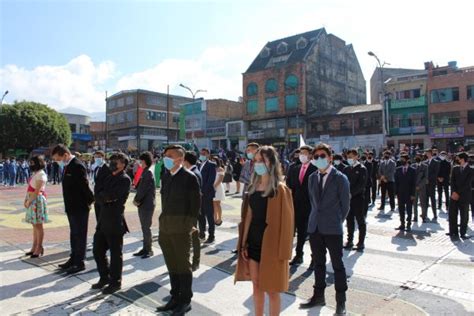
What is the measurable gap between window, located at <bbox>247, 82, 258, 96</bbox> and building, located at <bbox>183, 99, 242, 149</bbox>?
3789 millimetres

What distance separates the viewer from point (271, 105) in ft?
165

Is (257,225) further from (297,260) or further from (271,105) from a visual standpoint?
(271,105)

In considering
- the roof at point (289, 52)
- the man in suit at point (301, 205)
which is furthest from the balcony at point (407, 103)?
the man in suit at point (301, 205)

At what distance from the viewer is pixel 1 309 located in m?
4.68

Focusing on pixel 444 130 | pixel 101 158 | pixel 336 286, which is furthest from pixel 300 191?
pixel 444 130

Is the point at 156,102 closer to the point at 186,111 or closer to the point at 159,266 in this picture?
the point at 186,111

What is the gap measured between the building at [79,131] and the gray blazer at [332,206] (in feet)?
237

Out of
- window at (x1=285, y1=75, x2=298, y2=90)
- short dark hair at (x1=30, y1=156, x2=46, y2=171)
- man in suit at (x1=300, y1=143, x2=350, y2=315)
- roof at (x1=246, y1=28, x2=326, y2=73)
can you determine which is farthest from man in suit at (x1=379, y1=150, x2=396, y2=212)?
roof at (x1=246, y1=28, x2=326, y2=73)

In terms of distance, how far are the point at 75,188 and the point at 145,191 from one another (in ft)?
4.00

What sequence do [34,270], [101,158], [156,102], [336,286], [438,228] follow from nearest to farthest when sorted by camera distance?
[336,286] → [34,270] → [101,158] → [438,228] → [156,102]

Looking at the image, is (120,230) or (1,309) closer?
(1,309)

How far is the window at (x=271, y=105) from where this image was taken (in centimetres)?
4997

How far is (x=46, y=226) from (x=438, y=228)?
9.96m

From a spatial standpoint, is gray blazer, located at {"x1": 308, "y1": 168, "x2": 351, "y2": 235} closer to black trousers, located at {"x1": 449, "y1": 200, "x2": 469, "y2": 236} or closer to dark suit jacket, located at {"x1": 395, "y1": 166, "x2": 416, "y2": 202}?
black trousers, located at {"x1": 449, "y1": 200, "x2": 469, "y2": 236}
